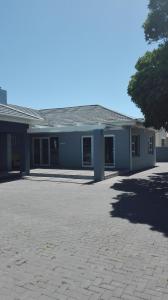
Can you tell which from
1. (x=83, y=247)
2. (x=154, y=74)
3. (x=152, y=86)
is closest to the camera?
(x=83, y=247)

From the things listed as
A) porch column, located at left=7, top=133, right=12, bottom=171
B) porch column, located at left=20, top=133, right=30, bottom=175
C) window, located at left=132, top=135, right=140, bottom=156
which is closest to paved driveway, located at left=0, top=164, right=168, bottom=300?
porch column, located at left=20, top=133, right=30, bottom=175

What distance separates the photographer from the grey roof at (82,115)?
21578 mm

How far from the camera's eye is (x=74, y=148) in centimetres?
2227

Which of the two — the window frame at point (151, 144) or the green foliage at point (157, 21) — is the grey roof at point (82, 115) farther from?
the green foliage at point (157, 21)

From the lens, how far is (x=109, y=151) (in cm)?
2127

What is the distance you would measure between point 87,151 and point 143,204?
12.0 m

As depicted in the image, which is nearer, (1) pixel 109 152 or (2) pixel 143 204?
(2) pixel 143 204

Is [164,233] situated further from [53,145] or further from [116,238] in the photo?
[53,145]

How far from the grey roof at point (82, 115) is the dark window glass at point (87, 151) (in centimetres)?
132

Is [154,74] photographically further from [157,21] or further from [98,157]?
[98,157]

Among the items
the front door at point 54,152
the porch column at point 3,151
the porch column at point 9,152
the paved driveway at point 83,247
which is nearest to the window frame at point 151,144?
the front door at point 54,152

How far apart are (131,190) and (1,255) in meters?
8.37

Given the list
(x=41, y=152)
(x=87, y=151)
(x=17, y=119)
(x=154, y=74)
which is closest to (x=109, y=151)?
(x=87, y=151)

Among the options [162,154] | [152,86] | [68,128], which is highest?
[152,86]
